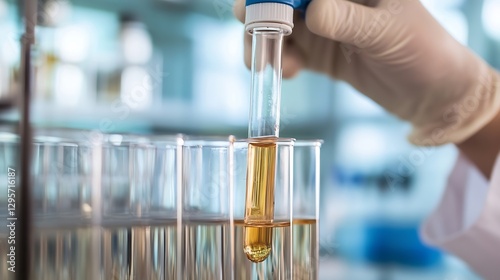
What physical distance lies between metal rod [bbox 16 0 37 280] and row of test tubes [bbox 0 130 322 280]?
0.13 metres

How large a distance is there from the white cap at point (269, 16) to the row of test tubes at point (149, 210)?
0.13 m

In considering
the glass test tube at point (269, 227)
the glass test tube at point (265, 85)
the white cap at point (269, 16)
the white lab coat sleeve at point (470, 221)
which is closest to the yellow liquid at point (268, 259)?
the glass test tube at point (269, 227)

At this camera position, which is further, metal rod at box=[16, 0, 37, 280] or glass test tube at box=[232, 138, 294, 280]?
glass test tube at box=[232, 138, 294, 280]

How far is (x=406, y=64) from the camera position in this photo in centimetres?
97

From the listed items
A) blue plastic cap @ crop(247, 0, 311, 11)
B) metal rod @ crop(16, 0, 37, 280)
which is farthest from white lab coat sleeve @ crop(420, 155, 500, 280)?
metal rod @ crop(16, 0, 37, 280)

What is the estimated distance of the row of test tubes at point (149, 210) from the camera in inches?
21.0

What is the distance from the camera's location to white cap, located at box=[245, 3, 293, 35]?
1.88ft

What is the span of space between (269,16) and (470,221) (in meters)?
0.72

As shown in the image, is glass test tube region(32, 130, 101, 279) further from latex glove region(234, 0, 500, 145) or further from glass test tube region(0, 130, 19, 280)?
latex glove region(234, 0, 500, 145)

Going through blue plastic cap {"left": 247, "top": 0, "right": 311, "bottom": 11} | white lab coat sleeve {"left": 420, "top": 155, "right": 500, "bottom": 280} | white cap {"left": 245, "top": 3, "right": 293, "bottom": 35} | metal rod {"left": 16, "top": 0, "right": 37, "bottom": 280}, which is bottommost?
white lab coat sleeve {"left": 420, "top": 155, "right": 500, "bottom": 280}

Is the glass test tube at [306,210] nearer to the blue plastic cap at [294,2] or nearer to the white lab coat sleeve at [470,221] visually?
→ the blue plastic cap at [294,2]

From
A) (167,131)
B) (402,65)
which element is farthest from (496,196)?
(167,131)

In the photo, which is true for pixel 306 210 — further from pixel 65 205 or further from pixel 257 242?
pixel 65 205

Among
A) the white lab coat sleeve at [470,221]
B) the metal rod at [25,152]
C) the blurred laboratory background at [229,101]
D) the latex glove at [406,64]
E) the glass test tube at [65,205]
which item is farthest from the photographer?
the blurred laboratory background at [229,101]
